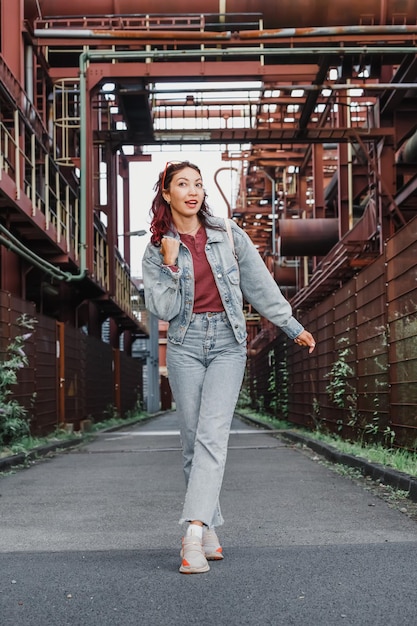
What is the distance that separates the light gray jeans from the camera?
4.10 meters

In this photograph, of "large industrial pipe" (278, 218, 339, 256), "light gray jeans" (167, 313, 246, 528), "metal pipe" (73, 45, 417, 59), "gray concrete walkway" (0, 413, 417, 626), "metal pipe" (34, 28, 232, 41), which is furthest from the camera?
"large industrial pipe" (278, 218, 339, 256)

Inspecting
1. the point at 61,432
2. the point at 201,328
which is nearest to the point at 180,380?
the point at 201,328

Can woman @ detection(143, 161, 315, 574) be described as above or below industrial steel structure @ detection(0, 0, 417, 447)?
below

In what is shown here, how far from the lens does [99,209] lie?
23.7 metres

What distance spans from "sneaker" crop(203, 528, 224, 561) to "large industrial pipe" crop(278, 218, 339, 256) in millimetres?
17980

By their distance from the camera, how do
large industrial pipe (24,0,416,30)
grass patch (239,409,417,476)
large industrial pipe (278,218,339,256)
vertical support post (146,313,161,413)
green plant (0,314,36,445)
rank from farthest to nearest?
vertical support post (146,313,161,413) < large industrial pipe (278,218,339,256) < large industrial pipe (24,0,416,30) < green plant (0,314,36,445) < grass patch (239,409,417,476)

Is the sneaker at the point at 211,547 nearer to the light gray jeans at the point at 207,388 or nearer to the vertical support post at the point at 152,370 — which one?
the light gray jeans at the point at 207,388

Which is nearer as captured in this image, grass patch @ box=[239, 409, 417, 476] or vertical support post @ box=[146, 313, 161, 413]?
grass patch @ box=[239, 409, 417, 476]

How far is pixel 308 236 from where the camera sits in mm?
22391

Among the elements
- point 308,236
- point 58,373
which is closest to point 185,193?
point 58,373

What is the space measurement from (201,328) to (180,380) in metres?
0.26

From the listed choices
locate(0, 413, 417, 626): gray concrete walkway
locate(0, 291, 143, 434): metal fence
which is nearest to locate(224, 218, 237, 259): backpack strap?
locate(0, 413, 417, 626): gray concrete walkway

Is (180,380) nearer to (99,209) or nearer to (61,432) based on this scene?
(61,432)

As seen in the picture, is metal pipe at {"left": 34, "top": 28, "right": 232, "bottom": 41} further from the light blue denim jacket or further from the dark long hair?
the light blue denim jacket
